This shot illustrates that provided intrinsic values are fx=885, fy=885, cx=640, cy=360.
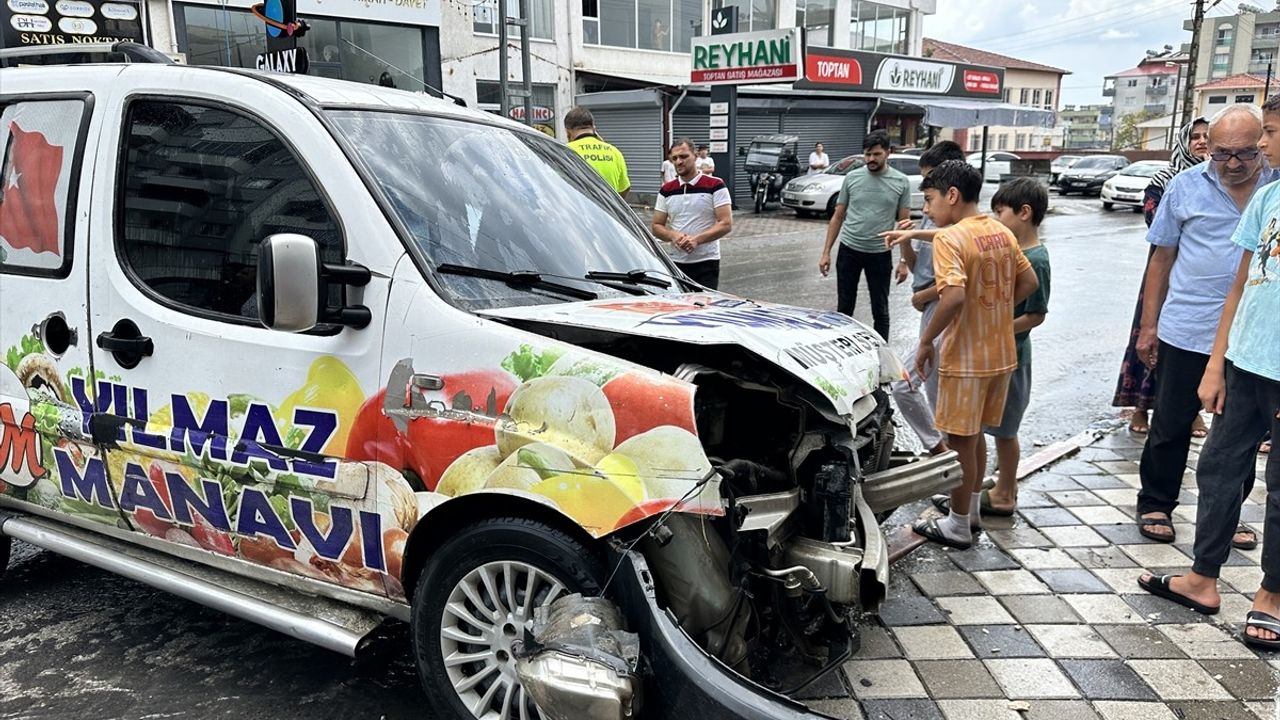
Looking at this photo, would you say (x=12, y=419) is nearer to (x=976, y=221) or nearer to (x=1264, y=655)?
(x=976, y=221)

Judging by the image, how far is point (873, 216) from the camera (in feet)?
22.7

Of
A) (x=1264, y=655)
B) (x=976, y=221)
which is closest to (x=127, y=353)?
(x=976, y=221)

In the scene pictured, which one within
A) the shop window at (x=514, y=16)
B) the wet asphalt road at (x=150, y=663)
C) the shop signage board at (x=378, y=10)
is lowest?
the wet asphalt road at (x=150, y=663)

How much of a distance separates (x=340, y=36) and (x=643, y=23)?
12242mm

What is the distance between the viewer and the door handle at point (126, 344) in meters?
3.00

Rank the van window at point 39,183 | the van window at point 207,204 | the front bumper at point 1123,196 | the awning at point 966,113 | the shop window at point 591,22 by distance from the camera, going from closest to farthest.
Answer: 1. the van window at point 207,204
2. the van window at point 39,183
3. the shop window at point 591,22
4. the front bumper at point 1123,196
5. the awning at point 966,113

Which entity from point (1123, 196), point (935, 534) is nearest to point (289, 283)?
point (935, 534)

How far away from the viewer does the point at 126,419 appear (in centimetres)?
307

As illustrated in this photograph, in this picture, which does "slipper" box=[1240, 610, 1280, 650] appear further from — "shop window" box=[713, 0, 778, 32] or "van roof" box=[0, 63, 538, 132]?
"shop window" box=[713, 0, 778, 32]

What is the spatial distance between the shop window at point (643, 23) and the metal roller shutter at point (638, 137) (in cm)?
213

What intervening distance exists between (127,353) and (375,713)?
149 cm

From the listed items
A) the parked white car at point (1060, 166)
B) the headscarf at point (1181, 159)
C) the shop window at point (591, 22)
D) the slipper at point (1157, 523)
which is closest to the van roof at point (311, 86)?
the slipper at point (1157, 523)

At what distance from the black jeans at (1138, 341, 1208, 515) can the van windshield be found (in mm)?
2501

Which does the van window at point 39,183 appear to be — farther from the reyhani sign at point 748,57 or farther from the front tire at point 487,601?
the reyhani sign at point 748,57
